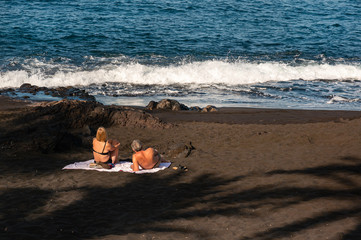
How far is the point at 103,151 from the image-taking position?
7965 mm

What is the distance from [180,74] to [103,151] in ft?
37.1

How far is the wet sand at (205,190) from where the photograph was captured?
5523mm

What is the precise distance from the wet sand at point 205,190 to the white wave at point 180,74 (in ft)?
24.7

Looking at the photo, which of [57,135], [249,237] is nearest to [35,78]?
[57,135]

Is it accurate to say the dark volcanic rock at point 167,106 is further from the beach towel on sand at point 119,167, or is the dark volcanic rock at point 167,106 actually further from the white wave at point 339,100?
the white wave at point 339,100

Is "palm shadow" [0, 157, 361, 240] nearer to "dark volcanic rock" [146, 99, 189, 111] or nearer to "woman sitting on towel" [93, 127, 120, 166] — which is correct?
"woman sitting on towel" [93, 127, 120, 166]

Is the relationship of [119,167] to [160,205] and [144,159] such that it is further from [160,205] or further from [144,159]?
[160,205]

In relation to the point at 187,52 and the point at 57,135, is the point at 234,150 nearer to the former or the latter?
the point at 57,135

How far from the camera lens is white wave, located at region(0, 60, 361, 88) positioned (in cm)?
1759

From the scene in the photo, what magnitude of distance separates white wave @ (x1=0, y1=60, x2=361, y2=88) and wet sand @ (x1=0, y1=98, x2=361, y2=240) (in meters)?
7.53

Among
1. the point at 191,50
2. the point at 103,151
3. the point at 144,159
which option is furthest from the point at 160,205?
the point at 191,50

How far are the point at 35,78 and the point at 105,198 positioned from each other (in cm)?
1223

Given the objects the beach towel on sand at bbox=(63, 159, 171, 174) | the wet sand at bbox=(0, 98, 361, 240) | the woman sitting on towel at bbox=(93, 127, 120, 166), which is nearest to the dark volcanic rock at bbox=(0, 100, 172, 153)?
the wet sand at bbox=(0, 98, 361, 240)

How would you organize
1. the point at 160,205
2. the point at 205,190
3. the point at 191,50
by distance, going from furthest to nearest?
1. the point at 191,50
2. the point at 205,190
3. the point at 160,205
